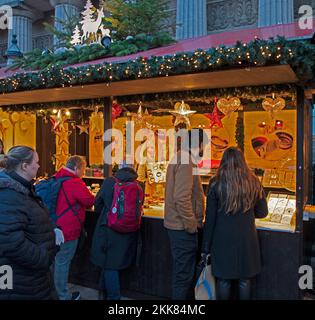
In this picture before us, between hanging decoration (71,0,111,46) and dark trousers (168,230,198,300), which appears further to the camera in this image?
hanging decoration (71,0,111,46)

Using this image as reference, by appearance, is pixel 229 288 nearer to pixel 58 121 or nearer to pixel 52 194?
pixel 52 194

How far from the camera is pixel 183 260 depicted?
401 centimetres

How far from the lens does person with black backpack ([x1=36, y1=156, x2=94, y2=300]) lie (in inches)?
167

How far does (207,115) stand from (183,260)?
3.25 metres

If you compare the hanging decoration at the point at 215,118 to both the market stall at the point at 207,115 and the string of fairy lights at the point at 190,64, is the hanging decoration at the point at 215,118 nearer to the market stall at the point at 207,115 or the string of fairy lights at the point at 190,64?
the market stall at the point at 207,115

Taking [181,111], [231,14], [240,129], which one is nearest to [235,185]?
[181,111]

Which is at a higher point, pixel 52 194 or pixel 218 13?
pixel 218 13

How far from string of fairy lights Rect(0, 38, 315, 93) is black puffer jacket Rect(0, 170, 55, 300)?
1.97 meters

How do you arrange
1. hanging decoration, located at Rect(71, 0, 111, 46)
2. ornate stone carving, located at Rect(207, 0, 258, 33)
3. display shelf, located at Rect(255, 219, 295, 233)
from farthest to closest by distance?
ornate stone carving, located at Rect(207, 0, 258, 33) < hanging decoration, located at Rect(71, 0, 111, 46) < display shelf, located at Rect(255, 219, 295, 233)

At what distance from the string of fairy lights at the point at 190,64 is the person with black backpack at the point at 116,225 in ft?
3.82

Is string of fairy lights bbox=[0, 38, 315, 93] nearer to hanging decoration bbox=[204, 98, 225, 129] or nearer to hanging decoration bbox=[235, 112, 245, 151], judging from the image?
hanging decoration bbox=[204, 98, 225, 129]

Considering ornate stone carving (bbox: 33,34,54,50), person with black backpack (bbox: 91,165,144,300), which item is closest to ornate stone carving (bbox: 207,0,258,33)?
ornate stone carving (bbox: 33,34,54,50)
